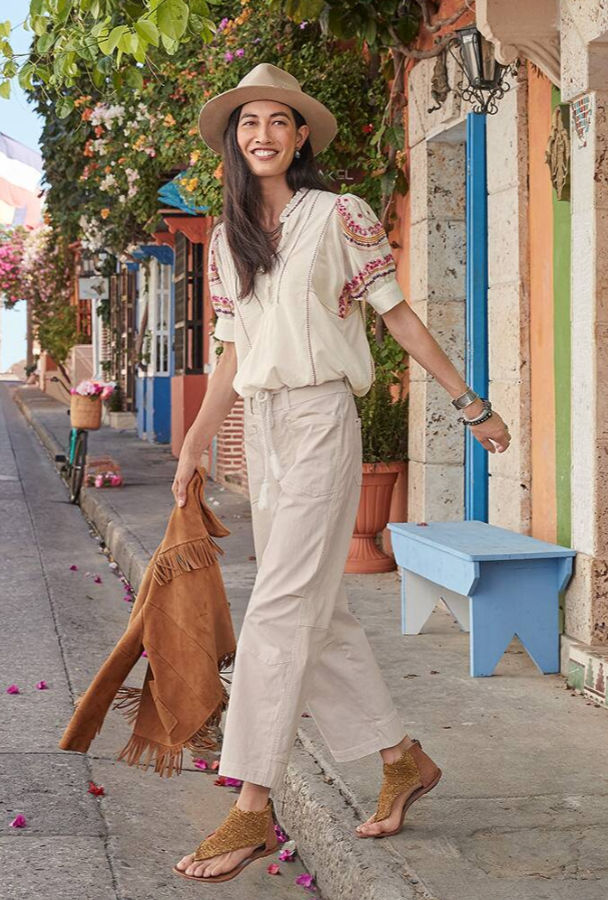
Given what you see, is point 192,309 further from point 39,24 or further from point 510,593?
point 510,593

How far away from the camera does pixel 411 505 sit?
25.3ft

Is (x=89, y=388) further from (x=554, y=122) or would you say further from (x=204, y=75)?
(x=554, y=122)

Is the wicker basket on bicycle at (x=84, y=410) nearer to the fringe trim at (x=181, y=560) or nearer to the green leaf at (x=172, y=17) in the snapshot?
the green leaf at (x=172, y=17)

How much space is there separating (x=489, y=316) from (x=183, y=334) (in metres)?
10.4

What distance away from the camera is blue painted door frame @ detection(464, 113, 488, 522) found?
660 cm

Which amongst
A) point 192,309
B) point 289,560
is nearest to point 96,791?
point 289,560

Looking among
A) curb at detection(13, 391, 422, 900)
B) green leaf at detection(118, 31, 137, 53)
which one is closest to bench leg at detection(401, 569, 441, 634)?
curb at detection(13, 391, 422, 900)

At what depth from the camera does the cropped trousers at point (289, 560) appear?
10.9 feet

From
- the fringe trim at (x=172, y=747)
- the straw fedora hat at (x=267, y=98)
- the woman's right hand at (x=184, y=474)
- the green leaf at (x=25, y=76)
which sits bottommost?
the fringe trim at (x=172, y=747)

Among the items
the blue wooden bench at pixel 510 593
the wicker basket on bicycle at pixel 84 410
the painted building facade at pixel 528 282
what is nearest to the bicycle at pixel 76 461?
the wicker basket on bicycle at pixel 84 410

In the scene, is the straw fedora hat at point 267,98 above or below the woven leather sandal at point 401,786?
above

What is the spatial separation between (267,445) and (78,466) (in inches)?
401

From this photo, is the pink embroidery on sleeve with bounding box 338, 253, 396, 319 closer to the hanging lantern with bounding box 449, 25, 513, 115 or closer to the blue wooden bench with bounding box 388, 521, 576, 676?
the blue wooden bench with bounding box 388, 521, 576, 676

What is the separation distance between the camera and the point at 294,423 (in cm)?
340
